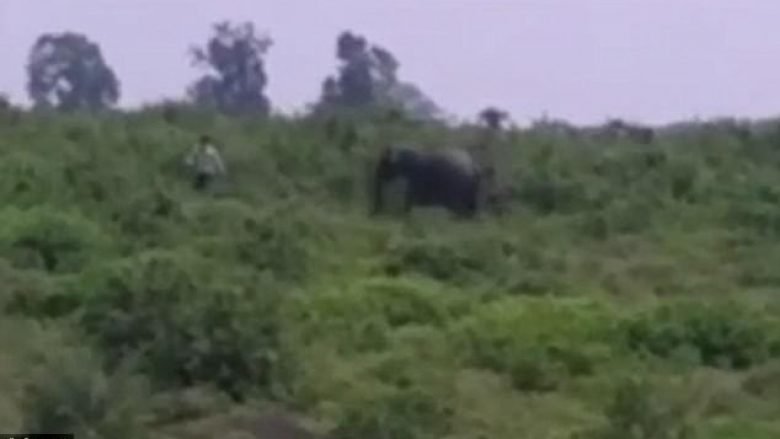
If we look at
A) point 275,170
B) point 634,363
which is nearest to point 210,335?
point 634,363

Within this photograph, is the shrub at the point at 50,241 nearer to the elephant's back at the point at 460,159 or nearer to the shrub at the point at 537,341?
the shrub at the point at 537,341

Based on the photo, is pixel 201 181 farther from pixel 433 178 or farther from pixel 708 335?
pixel 708 335

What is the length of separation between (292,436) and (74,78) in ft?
121

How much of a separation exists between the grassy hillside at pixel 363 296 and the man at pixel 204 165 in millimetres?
202

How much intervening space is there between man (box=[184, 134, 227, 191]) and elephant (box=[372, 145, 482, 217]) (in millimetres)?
1707

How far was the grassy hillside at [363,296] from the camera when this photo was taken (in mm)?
13086

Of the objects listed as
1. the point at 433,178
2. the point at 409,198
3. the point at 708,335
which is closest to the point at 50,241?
the point at 708,335

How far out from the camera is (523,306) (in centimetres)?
1752

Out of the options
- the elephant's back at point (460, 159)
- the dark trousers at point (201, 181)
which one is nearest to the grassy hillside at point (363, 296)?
the dark trousers at point (201, 181)

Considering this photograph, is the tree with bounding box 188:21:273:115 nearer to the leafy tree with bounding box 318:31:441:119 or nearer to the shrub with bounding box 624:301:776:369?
the leafy tree with bounding box 318:31:441:119

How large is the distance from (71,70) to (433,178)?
2502 centimetres

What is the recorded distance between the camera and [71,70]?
160 ft

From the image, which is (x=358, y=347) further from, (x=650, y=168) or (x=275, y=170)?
(x=650, y=168)

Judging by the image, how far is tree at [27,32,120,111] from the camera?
4774 centimetres
